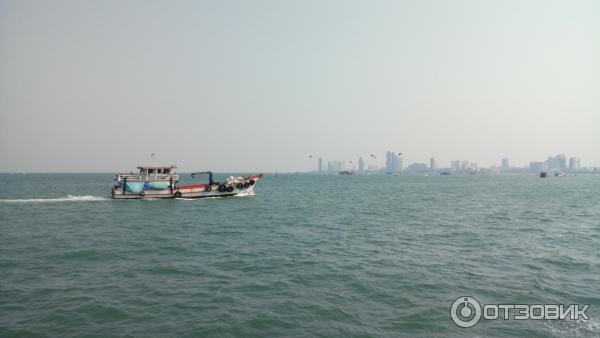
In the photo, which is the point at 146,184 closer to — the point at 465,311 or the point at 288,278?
the point at 288,278

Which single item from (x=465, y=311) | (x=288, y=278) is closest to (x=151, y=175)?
(x=288, y=278)

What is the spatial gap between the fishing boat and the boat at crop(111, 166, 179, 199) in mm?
1906

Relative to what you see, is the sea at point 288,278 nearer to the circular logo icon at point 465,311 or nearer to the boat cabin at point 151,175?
the circular logo icon at point 465,311

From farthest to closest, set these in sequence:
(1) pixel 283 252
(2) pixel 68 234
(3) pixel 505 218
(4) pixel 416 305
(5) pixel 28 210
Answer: (5) pixel 28 210 < (3) pixel 505 218 < (2) pixel 68 234 < (1) pixel 283 252 < (4) pixel 416 305

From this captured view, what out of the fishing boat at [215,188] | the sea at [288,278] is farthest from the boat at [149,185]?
the sea at [288,278]

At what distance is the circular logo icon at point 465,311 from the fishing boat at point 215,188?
4570cm

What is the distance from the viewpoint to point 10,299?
13.1 meters

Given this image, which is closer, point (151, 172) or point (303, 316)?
point (303, 316)

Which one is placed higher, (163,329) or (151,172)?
(151,172)

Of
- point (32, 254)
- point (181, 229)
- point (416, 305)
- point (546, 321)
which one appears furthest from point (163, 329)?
point (181, 229)

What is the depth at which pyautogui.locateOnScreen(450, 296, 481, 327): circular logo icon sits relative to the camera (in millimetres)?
11159

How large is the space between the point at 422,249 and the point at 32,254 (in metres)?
23.4

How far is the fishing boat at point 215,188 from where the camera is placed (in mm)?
55500

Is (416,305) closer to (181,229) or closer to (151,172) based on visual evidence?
(181,229)
